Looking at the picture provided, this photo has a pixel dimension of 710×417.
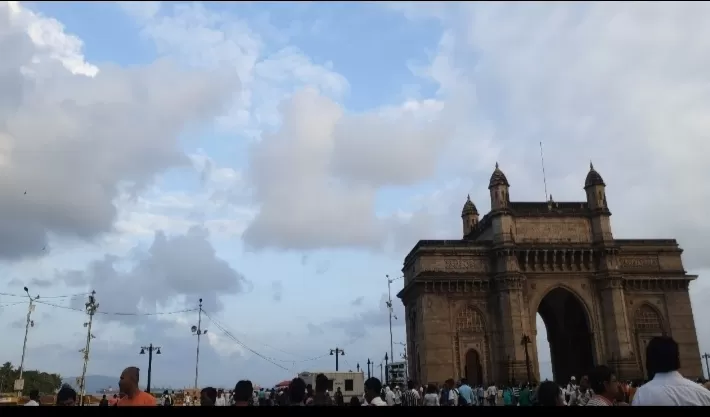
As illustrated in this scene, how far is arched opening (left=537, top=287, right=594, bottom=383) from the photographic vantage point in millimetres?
47688

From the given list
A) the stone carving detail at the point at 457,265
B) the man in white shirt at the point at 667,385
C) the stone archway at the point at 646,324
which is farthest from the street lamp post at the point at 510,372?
the man in white shirt at the point at 667,385

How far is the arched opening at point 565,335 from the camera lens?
47.7 m

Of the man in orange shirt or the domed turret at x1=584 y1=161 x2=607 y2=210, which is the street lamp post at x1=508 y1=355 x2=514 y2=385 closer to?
the domed turret at x1=584 y1=161 x2=607 y2=210

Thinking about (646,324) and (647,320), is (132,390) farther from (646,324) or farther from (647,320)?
(647,320)

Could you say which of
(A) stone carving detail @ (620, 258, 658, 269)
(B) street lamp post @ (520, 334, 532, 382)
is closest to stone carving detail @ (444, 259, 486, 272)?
(B) street lamp post @ (520, 334, 532, 382)

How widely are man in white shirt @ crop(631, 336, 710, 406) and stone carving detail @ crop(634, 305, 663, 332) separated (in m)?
45.9

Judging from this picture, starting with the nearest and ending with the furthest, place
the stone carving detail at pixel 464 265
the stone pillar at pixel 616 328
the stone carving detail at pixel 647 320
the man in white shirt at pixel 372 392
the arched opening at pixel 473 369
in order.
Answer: the man in white shirt at pixel 372 392 → the stone pillar at pixel 616 328 → the arched opening at pixel 473 369 → the stone carving detail at pixel 464 265 → the stone carving detail at pixel 647 320

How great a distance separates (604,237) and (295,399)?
42.6 metres

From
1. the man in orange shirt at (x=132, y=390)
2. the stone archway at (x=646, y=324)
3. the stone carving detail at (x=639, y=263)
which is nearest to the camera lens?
the man in orange shirt at (x=132, y=390)

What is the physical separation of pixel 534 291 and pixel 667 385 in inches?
1654

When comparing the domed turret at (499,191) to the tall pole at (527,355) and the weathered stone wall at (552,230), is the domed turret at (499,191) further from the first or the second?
the tall pole at (527,355)

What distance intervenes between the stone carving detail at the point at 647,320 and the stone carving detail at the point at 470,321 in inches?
509
